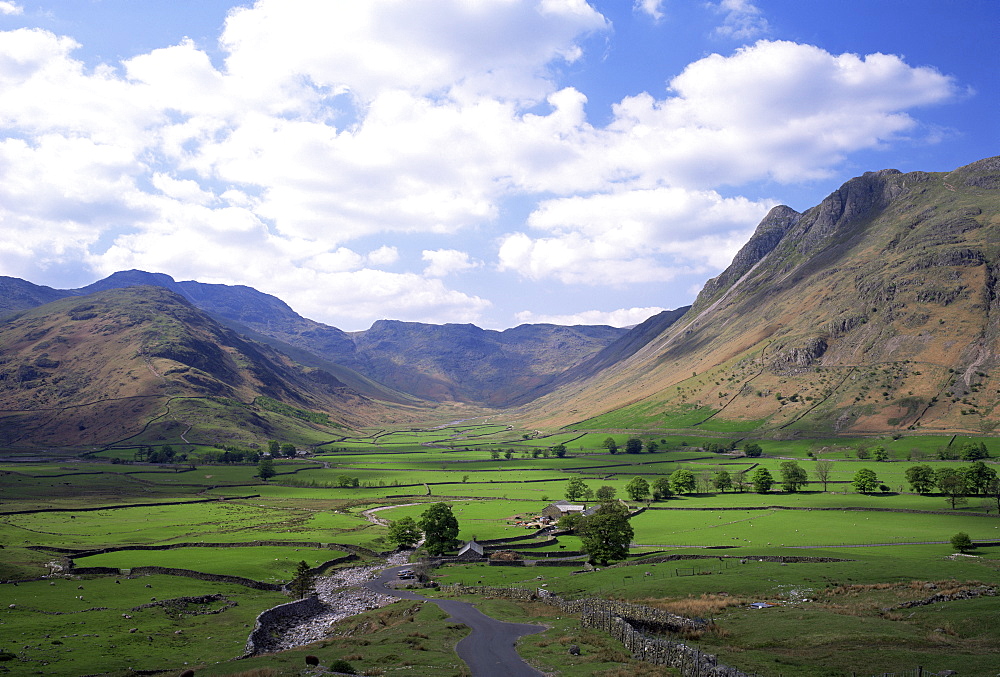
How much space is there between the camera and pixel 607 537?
2938 inches

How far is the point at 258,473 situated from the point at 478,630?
156190 millimetres

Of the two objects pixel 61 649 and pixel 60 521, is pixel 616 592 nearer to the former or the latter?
pixel 61 649

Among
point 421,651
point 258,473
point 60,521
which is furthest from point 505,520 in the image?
point 258,473

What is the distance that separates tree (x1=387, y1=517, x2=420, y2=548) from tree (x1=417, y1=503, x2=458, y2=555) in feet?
27.4

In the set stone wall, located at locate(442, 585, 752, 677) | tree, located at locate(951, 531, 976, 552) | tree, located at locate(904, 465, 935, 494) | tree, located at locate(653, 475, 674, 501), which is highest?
stone wall, located at locate(442, 585, 752, 677)

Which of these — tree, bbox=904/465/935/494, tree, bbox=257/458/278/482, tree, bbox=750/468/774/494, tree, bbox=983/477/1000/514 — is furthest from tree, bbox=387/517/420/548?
tree, bbox=904/465/935/494

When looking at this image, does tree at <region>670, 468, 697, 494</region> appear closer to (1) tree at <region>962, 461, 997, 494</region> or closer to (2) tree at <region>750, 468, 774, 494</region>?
(2) tree at <region>750, 468, 774, 494</region>

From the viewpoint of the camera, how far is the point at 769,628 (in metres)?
36.7

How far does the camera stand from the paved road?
34.8 m

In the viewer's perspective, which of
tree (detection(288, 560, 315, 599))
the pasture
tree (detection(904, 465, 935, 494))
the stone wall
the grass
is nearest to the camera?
the stone wall

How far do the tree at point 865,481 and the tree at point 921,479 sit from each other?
618 cm

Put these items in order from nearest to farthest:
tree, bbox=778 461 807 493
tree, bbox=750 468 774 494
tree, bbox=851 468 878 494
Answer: tree, bbox=851 468 878 494 → tree, bbox=750 468 774 494 → tree, bbox=778 461 807 493

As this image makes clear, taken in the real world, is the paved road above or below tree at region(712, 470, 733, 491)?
above

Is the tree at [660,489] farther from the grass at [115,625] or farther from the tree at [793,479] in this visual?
the grass at [115,625]
